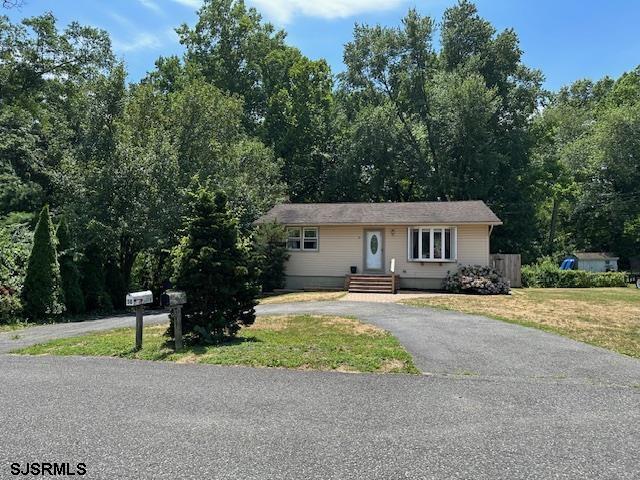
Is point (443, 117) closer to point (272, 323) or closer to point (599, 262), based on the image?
point (599, 262)

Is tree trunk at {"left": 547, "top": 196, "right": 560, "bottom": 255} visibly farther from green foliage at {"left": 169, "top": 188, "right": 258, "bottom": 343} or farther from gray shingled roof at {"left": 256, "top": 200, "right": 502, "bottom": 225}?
green foliage at {"left": 169, "top": 188, "right": 258, "bottom": 343}

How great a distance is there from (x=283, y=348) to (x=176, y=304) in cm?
198

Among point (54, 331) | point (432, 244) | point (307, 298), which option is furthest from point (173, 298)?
point (432, 244)

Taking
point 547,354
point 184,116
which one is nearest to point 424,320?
point 547,354

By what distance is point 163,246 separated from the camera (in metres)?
17.6

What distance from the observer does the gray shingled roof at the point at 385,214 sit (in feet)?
66.5

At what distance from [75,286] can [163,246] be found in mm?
3149

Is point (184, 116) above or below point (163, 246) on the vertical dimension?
above

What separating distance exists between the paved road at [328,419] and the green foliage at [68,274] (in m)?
8.66

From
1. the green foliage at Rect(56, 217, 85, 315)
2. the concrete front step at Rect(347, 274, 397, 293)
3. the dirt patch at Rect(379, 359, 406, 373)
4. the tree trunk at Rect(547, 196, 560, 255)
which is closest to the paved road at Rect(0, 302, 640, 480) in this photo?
the dirt patch at Rect(379, 359, 406, 373)

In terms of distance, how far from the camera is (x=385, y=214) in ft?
71.2

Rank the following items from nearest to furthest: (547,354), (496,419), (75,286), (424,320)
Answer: (496,419)
(547,354)
(424,320)
(75,286)

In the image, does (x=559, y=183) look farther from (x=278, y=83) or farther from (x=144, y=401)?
(x=144, y=401)

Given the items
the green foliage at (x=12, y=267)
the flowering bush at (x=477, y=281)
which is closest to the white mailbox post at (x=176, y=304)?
the green foliage at (x=12, y=267)
